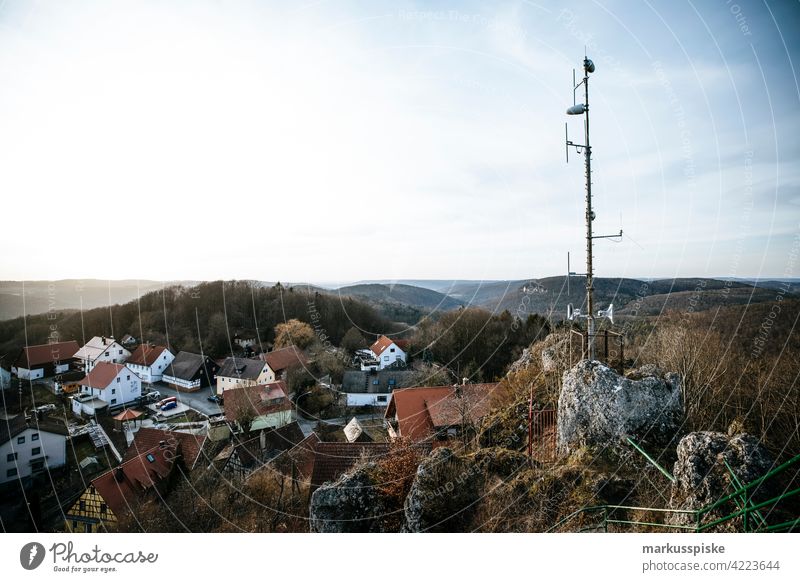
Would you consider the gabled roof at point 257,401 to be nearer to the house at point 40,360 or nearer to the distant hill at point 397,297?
the distant hill at point 397,297

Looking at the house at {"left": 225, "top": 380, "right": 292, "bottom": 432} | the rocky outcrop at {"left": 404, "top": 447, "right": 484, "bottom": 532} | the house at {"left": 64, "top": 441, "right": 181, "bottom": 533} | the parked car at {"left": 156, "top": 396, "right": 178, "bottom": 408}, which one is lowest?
the house at {"left": 64, "top": 441, "right": 181, "bottom": 533}

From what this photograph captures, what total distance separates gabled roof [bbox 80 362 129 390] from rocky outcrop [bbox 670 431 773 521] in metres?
5.47

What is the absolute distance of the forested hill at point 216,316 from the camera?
4.11 metres

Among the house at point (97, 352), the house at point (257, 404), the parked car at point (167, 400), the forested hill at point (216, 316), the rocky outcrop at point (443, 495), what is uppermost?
the forested hill at point (216, 316)

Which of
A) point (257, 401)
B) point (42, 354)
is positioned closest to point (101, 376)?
point (42, 354)

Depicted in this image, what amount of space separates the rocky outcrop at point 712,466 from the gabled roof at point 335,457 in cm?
333

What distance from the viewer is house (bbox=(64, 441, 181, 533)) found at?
489 centimetres

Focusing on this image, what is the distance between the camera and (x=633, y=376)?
3465 mm

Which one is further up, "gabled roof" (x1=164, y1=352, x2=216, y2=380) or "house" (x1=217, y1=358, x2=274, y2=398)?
"gabled roof" (x1=164, y1=352, x2=216, y2=380)

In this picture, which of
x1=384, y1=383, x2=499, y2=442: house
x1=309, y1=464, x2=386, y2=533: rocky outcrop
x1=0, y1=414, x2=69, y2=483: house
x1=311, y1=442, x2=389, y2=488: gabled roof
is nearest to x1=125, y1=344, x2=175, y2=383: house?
x1=0, y1=414, x2=69, y2=483: house

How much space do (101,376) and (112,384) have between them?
213 cm

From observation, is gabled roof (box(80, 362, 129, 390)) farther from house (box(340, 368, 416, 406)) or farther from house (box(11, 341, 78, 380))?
house (box(340, 368, 416, 406))

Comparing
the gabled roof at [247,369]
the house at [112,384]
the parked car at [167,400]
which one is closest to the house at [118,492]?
the house at [112,384]
